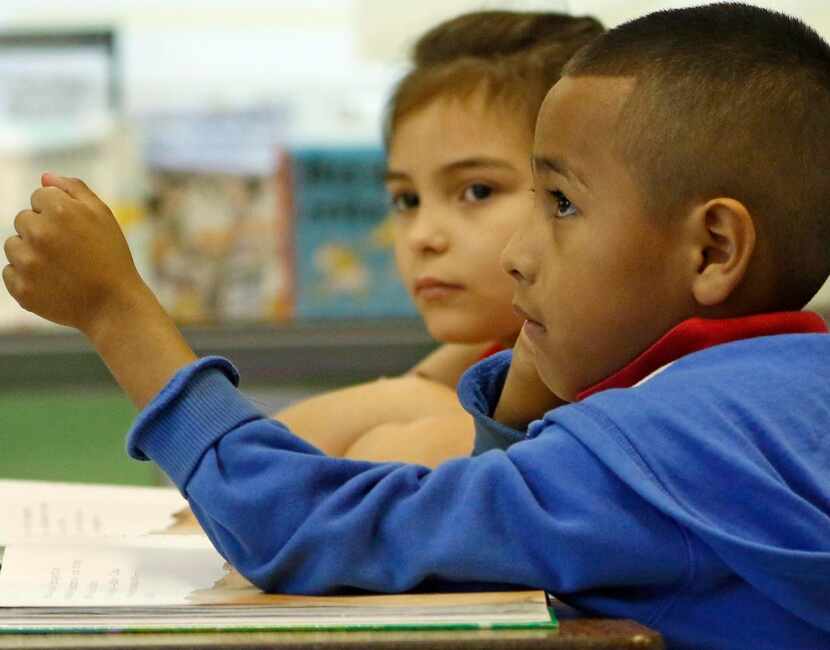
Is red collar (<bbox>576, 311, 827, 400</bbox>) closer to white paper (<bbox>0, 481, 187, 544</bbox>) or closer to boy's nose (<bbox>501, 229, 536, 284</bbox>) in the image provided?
boy's nose (<bbox>501, 229, 536, 284</bbox>)

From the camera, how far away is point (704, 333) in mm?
915

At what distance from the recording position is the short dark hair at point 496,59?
5.24ft

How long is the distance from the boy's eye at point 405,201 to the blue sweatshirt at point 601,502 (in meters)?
0.73

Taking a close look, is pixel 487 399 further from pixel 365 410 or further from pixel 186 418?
pixel 365 410

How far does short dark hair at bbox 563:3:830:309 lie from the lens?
3.02ft

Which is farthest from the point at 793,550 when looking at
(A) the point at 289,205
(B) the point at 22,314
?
(B) the point at 22,314

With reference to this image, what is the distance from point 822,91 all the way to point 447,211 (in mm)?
627

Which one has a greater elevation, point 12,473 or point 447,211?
point 447,211

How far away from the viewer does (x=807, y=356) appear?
0.89 meters

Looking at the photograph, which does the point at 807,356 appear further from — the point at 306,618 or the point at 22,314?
the point at 22,314

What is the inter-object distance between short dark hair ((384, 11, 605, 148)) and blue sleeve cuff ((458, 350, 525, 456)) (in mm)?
488

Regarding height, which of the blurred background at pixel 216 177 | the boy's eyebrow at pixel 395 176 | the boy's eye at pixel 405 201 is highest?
the boy's eyebrow at pixel 395 176

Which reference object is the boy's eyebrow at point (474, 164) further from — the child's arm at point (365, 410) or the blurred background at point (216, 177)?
the blurred background at point (216, 177)

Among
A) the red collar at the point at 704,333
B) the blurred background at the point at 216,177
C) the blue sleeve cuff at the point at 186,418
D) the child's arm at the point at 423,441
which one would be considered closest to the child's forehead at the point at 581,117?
the red collar at the point at 704,333
